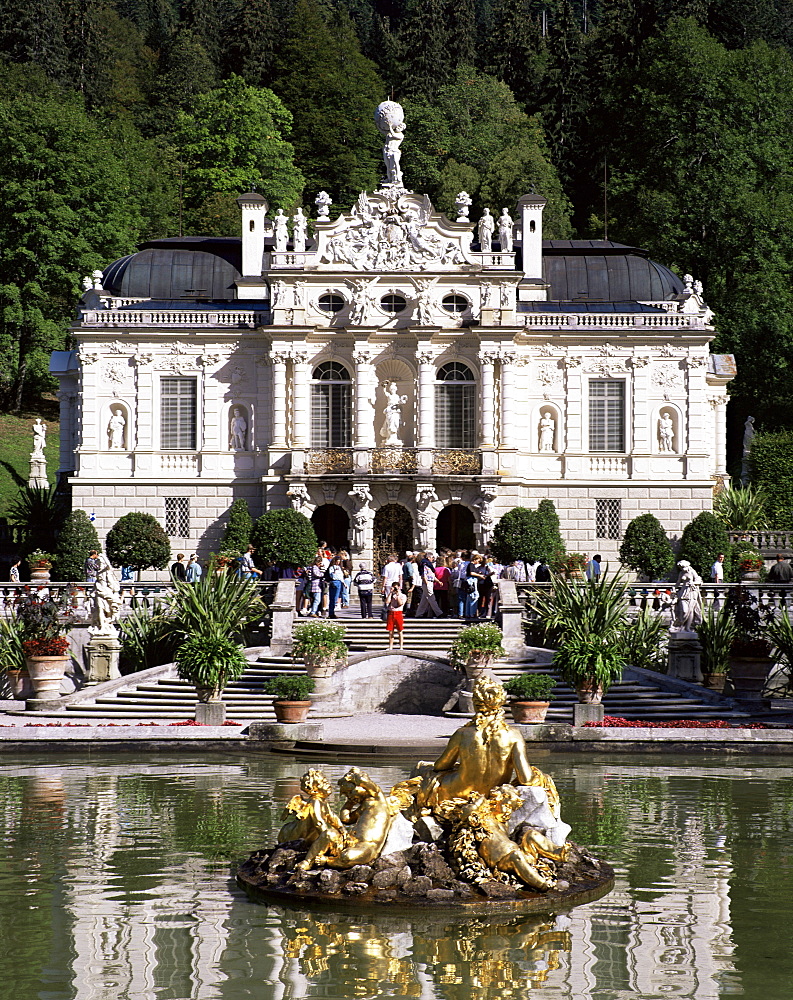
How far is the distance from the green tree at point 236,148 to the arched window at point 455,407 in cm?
2761

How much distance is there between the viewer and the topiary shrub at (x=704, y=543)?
138 ft

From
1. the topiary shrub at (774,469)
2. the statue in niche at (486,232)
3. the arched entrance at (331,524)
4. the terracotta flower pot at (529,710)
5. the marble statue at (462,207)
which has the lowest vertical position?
the terracotta flower pot at (529,710)

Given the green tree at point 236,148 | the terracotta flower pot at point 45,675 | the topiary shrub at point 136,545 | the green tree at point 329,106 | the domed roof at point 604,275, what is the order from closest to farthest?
the terracotta flower pot at point 45,675
the topiary shrub at point 136,545
the domed roof at point 604,275
the green tree at point 236,148
the green tree at point 329,106

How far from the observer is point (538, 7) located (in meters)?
97.2

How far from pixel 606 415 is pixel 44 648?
2336 cm

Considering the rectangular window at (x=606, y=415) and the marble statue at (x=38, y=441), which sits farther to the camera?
the marble statue at (x=38, y=441)

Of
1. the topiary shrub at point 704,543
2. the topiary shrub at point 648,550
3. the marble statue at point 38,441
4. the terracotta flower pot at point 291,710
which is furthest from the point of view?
the marble statue at point 38,441

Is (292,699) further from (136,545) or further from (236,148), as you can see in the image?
(236,148)

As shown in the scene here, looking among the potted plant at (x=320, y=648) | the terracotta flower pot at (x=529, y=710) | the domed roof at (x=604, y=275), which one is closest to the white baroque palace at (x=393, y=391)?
the domed roof at (x=604, y=275)

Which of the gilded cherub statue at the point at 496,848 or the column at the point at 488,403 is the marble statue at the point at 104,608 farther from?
the gilded cherub statue at the point at 496,848

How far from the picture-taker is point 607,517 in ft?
148

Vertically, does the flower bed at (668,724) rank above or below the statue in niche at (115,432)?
below

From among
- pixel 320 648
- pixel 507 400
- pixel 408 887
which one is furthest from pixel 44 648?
pixel 507 400

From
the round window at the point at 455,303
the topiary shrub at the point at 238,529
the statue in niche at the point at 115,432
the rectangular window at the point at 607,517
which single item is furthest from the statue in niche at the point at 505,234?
the statue in niche at the point at 115,432
